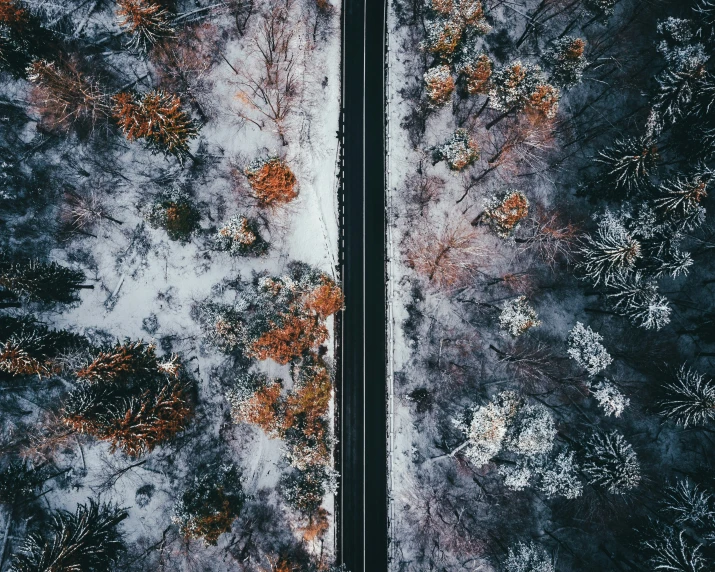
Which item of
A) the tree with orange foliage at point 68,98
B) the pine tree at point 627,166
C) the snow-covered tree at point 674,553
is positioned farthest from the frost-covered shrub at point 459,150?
the snow-covered tree at point 674,553

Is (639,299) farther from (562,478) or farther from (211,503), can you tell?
(211,503)

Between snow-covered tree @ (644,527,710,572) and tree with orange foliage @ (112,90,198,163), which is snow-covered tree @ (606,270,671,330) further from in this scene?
tree with orange foliage @ (112,90,198,163)

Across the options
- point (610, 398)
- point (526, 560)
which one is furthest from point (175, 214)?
point (526, 560)

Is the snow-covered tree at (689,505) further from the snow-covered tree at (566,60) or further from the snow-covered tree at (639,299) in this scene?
the snow-covered tree at (566,60)

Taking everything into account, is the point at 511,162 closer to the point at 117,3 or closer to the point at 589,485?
the point at 589,485

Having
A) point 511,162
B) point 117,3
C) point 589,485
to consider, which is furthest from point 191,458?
point 117,3
